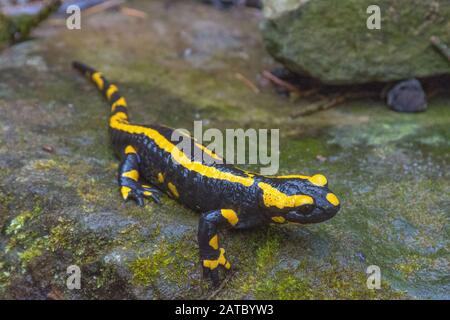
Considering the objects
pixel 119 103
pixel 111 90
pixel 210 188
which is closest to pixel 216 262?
pixel 210 188

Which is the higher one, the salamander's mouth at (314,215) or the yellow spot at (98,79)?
the yellow spot at (98,79)

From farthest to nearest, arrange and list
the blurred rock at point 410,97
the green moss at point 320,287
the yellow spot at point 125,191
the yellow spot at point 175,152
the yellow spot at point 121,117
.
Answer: the blurred rock at point 410,97, the yellow spot at point 121,117, the yellow spot at point 125,191, the yellow spot at point 175,152, the green moss at point 320,287

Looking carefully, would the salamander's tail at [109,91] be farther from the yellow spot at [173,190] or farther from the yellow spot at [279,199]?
the yellow spot at [279,199]

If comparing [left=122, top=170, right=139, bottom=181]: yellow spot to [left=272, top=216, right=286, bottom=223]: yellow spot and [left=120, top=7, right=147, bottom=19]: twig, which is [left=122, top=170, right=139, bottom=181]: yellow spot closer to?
[left=272, top=216, right=286, bottom=223]: yellow spot

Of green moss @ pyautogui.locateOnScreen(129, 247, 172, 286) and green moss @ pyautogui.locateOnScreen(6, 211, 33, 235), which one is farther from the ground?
green moss @ pyautogui.locateOnScreen(6, 211, 33, 235)

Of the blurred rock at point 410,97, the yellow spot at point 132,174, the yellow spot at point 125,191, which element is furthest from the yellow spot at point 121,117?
the blurred rock at point 410,97

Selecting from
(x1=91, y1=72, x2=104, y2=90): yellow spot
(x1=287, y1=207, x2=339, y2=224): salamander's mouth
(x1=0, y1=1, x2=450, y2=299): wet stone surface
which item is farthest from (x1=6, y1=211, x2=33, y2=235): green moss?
(x1=91, y1=72, x2=104, y2=90): yellow spot
